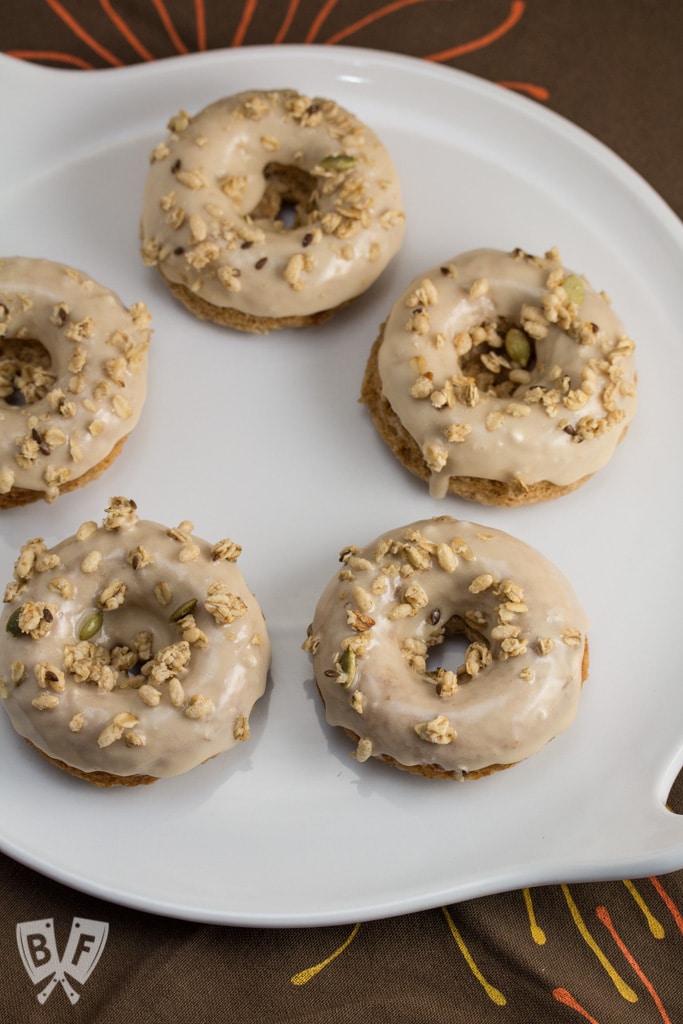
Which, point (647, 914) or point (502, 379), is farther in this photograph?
point (502, 379)

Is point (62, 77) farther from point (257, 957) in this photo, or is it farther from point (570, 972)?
point (570, 972)

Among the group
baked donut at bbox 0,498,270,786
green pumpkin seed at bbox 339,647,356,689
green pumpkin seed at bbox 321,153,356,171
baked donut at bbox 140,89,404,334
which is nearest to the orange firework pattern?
baked donut at bbox 140,89,404,334

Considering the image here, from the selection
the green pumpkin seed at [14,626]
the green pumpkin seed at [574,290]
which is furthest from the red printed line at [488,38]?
the green pumpkin seed at [14,626]

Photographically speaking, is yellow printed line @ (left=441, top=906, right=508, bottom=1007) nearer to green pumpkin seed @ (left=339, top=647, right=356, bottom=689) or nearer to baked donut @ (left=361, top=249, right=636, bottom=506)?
green pumpkin seed @ (left=339, top=647, right=356, bottom=689)

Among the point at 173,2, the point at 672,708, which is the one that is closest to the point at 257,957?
the point at 672,708

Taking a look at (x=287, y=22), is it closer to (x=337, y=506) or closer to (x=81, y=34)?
(x=81, y=34)

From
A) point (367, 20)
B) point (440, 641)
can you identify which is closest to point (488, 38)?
point (367, 20)

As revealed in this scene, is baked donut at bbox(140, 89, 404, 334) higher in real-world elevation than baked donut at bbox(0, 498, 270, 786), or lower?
higher
